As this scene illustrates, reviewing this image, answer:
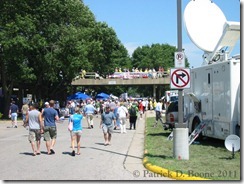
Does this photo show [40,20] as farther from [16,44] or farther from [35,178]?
[35,178]

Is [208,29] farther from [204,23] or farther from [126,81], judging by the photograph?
[126,81]

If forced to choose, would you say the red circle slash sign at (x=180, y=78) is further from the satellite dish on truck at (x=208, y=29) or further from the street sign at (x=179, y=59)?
the satellite dish on truck at (x=208, y=29)

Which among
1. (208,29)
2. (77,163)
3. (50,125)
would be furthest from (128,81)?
(77,163)

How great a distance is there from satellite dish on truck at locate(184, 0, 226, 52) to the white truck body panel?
1283mm

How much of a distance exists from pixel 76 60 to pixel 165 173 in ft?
90.9

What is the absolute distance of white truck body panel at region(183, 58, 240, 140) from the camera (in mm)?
12883

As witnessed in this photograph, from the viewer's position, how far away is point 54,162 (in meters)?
11.7

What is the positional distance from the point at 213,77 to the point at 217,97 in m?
0.77

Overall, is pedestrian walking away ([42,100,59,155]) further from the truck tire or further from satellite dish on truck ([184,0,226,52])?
satellite dish on truck ([184,0,226,52])

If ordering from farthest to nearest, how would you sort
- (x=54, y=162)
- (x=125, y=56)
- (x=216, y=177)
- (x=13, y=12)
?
(x=125, y=56) < (x=13, y=12) < (x=54, y=162) < (x=216, y=177)

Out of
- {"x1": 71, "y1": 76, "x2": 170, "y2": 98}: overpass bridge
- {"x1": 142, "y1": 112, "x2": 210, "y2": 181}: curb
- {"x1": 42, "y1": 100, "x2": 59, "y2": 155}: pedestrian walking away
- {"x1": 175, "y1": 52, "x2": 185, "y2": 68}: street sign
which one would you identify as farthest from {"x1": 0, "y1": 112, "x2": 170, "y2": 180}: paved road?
{"x1": 71, "y1": 76, "x2": 170, "y2": 98}: overpass bridge

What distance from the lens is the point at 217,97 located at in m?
13.9

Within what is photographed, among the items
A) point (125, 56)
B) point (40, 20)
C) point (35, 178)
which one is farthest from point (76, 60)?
point (125, 56)

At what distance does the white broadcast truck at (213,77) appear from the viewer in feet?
42.3
